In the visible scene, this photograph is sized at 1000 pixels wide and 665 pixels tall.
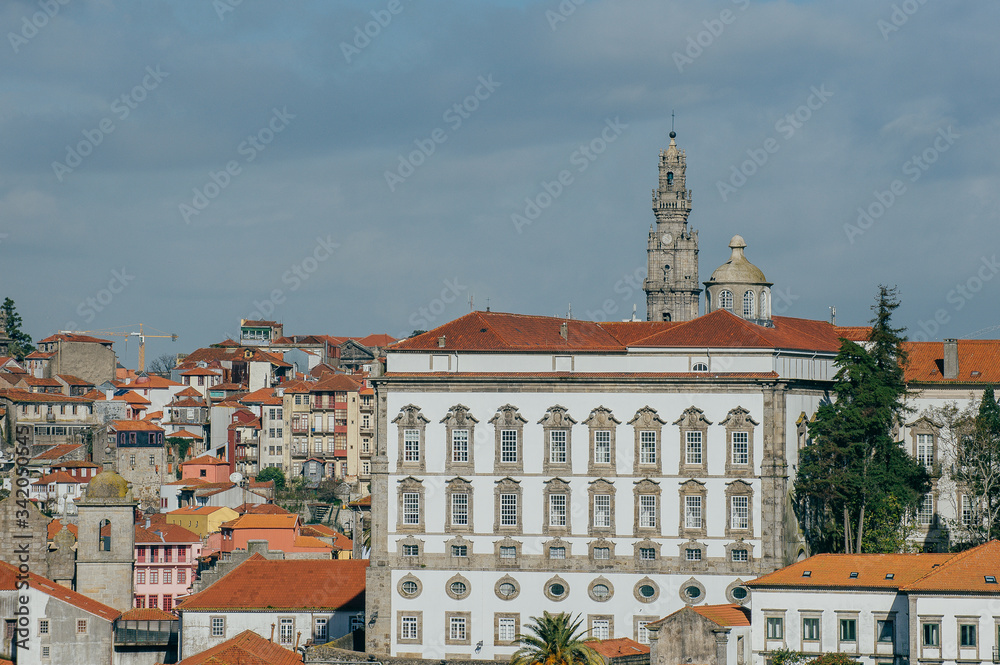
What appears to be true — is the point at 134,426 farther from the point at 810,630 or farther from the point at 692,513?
the point at 810,630

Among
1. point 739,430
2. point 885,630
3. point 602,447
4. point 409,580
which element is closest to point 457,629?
point 409,580

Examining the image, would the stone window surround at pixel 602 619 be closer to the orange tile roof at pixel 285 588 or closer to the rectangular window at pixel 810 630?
the rectangular window at pixel 810 630

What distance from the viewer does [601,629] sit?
3002 inches

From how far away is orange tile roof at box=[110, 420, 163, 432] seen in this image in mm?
134000

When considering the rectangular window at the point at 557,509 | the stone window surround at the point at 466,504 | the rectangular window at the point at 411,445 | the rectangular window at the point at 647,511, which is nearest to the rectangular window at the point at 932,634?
the rectangular window at the point at 647,511

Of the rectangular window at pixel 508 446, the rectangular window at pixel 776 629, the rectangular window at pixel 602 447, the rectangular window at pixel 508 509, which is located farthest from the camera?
the rectangular window at pixel 508 446

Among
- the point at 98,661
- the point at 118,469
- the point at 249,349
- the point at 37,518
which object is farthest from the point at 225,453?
the point at 98,661

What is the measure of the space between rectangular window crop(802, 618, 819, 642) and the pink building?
138 ft

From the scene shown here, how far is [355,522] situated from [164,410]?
47.7 meters

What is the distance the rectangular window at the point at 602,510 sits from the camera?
77.4 m

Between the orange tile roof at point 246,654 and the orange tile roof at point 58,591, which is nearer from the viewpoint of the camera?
the orange tile roof at point 246,654

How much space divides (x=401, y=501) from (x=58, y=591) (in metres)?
15.6

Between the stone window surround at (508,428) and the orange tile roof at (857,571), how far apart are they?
11956 mm

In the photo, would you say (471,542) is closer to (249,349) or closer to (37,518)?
(37,518)
